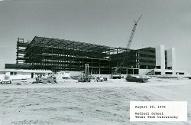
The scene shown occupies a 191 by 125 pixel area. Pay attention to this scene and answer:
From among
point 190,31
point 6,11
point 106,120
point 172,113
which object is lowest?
point 106,120

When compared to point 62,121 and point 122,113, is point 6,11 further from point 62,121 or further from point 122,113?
point 122,113

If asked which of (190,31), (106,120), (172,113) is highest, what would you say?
(190,31)

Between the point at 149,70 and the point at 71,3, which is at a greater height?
the point at 71,3

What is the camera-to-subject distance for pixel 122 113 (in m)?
7.02

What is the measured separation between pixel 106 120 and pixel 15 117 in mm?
2835

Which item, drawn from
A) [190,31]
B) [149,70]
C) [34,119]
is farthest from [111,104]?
[149,70]

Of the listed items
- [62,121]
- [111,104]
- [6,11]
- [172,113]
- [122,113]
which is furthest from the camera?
[111,104]

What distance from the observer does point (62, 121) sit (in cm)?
642

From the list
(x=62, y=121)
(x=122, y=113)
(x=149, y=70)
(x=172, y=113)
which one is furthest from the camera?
(x=149, y=70)

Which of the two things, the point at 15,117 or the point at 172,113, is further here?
the point at 15,117

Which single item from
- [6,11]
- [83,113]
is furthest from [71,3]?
[83,113]

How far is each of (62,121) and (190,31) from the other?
533 centimetres

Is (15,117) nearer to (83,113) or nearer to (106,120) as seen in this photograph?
(83,113)

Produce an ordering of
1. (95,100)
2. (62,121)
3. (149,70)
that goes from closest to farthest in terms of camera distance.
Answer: (62,121) → (95,100) → (149,70)
